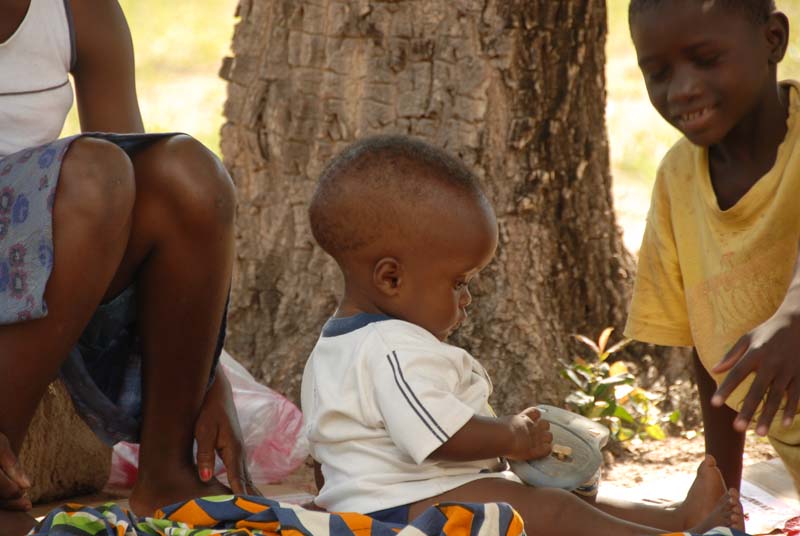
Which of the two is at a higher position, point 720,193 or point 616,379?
point 720,193

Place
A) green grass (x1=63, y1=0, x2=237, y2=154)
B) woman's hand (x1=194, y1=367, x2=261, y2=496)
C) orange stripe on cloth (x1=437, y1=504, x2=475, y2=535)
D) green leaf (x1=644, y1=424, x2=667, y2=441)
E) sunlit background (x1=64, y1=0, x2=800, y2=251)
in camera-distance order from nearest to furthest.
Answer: orange stripe on cloth (x1=437, y1=504, x2=475, y2=535) → woman's hand (x1=194, y1=367, x2=261, y2=496) → green leaf (x1=644, y1=424, x2=667, y2=441) → sunlit background (x1=64, y1=0, x2=800, y2=251) → green grass (x1=63, y1=0, x2=237, y2=154)

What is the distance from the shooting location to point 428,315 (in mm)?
2324

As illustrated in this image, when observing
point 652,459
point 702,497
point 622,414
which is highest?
point 702,497

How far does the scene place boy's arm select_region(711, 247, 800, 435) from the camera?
2.02 m

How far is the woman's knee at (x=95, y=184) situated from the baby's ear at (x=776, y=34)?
1413mm

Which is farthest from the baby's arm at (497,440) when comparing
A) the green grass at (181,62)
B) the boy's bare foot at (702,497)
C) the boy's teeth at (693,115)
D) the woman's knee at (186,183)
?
the green grass at (181,62)

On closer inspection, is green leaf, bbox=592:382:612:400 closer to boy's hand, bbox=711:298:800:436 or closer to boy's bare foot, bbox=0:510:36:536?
boy's hand, bbox=711:298:800:436

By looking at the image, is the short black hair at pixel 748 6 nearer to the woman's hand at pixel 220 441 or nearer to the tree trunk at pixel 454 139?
the tree trunk at pixel 454 139

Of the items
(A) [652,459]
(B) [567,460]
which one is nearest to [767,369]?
(B) [567,460]

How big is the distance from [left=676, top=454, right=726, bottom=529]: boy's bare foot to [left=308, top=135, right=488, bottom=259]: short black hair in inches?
26.5

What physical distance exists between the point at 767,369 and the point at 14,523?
1.39m

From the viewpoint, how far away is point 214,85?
9.04 m

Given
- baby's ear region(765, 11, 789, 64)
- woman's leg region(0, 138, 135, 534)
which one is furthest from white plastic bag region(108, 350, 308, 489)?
baby's ear region(765, 11, 789, 64)

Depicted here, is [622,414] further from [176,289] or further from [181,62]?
[181,62]
